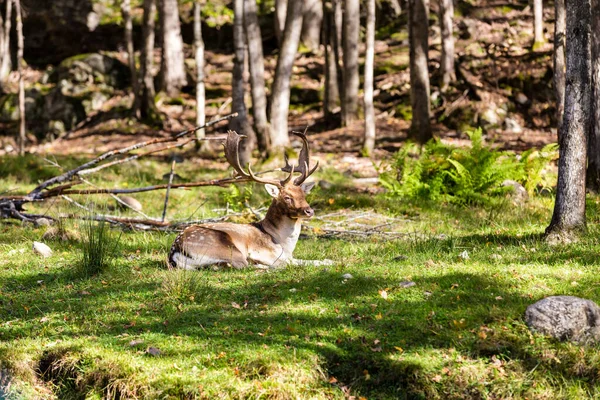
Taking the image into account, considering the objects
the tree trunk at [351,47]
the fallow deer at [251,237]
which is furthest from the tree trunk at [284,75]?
the fallow deer at [251,237]

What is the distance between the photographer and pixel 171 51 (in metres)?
28.6

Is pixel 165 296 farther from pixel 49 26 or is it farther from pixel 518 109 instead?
pixel 49 26

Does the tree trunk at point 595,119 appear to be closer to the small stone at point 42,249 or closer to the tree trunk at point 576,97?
the tree trunk at point 576,97

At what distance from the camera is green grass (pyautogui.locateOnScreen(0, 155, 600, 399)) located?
18.8 feet

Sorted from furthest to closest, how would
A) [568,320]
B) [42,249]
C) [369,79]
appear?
[369,79]
[42,249]
[568,320]

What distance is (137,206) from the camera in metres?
13.2

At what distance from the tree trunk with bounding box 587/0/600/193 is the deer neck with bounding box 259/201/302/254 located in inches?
222

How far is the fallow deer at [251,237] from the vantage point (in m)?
8.27

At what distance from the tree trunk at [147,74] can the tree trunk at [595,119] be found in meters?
17.2

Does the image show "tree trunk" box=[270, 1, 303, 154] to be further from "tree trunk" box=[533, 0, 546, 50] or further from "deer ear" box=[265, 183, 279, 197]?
"tree trunk" box=[533, 0, 546, 50]

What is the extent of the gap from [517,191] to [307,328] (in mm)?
7450

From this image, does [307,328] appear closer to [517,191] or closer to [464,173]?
[464,173]

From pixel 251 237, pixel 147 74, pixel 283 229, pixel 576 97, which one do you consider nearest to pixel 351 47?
pixel 147 74

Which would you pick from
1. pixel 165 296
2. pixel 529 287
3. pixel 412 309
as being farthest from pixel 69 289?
pixel 529 287
